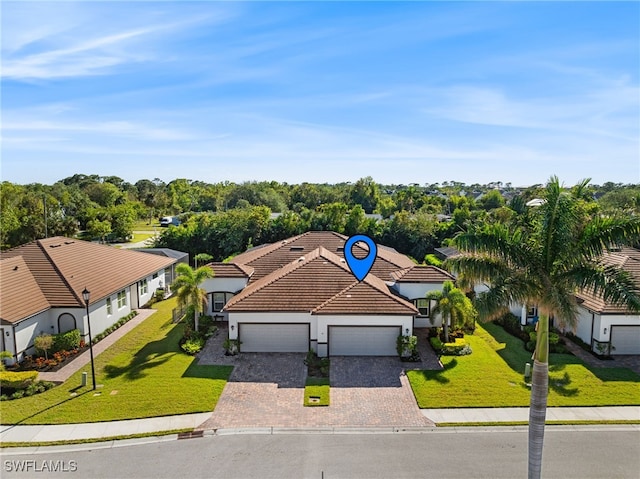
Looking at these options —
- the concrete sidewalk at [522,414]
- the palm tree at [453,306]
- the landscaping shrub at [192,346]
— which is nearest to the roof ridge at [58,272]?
the landscaping shrub at [192,346]

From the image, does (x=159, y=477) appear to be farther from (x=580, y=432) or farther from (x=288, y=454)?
(x=580, y=432)

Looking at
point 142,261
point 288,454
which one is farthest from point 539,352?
point 142,261

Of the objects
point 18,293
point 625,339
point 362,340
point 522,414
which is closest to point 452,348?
point 362,340

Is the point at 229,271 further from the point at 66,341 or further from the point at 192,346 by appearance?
the point at 66,341

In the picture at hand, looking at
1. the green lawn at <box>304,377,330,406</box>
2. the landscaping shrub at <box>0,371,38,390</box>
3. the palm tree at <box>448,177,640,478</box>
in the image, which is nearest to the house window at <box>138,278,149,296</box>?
the landscaping shrub at <box>0,371,38,390</box>

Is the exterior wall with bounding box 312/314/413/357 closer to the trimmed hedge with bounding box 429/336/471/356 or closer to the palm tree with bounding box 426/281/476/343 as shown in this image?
the trimmed hedge with bounding box 429/336/471/356

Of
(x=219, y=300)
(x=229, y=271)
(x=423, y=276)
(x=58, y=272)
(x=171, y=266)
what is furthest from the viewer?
(x=171, y=266)

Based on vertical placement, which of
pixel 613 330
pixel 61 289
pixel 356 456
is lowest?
pixel 356 456
